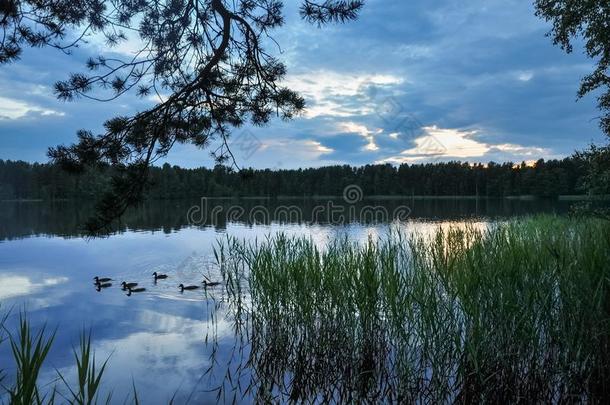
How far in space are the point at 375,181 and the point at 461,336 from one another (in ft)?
404

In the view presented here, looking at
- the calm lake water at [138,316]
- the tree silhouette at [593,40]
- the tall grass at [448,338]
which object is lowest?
the calm lake water at [138,316]

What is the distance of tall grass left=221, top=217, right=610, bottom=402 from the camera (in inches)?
206

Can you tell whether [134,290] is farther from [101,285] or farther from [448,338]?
[448,338]

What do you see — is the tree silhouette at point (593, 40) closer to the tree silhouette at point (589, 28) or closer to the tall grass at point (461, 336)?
the tree silhouette at point (589, 28)

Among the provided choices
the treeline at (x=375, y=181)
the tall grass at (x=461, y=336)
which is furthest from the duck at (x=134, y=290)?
the treeline at (x=375, y=181)

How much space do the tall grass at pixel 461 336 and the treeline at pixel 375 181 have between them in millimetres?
96405

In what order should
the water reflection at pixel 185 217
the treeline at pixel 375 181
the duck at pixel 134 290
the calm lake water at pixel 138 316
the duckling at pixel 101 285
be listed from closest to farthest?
1. the calm lake water at pixel 138 316
2. the duck at pixel 134 290
3. the duckling at pixel 101 285
4. the water reflection at pixel 185 217
5. the treeline at pixel 375 181

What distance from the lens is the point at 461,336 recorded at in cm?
554

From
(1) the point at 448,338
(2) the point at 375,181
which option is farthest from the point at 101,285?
(2) the point at 375,181

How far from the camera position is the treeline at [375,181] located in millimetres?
105000

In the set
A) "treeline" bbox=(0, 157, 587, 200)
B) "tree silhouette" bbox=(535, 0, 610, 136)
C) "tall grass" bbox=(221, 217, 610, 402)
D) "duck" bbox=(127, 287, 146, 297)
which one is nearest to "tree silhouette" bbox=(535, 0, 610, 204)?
"tree silhouette" bbox=(535, 0, 610, 136)

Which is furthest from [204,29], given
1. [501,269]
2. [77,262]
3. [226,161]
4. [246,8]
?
[77,262]

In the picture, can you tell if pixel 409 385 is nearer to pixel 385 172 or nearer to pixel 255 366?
pixel 255 366

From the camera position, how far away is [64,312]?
471 inches
